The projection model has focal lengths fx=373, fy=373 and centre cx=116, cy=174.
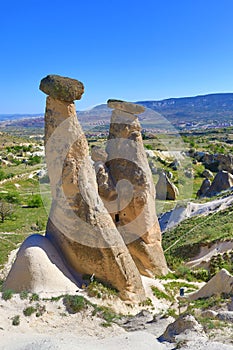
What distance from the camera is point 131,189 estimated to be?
14.4 meters

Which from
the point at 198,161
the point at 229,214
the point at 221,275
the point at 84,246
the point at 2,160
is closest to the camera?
the point at 84,246

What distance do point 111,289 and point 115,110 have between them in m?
6.94

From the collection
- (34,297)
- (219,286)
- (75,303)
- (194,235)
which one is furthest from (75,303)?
(194,235)

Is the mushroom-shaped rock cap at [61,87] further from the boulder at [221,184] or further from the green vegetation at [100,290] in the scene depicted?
the boulder at [221,184]

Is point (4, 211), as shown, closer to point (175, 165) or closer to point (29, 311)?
point (29, 311)

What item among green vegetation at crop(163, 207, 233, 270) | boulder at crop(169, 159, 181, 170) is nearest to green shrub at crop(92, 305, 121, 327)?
green vegetation at crop(163, 207, 233, 270)

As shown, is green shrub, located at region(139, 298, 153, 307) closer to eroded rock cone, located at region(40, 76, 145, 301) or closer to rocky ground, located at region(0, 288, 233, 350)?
eroded rock cone, located at region(40, 76, 145, 301)

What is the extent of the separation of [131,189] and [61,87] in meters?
5.09

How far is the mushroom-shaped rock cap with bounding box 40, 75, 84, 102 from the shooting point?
11.1 meters

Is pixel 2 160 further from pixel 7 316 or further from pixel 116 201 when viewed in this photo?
pixel 7 316

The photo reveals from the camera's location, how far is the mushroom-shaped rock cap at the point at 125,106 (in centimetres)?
1425

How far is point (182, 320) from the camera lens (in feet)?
26.1

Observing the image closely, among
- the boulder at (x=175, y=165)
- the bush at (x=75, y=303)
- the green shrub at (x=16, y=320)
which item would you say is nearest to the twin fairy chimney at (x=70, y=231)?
the bush at (x=75, y=303)

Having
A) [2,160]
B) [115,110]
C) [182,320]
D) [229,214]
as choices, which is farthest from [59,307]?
[2,160]
